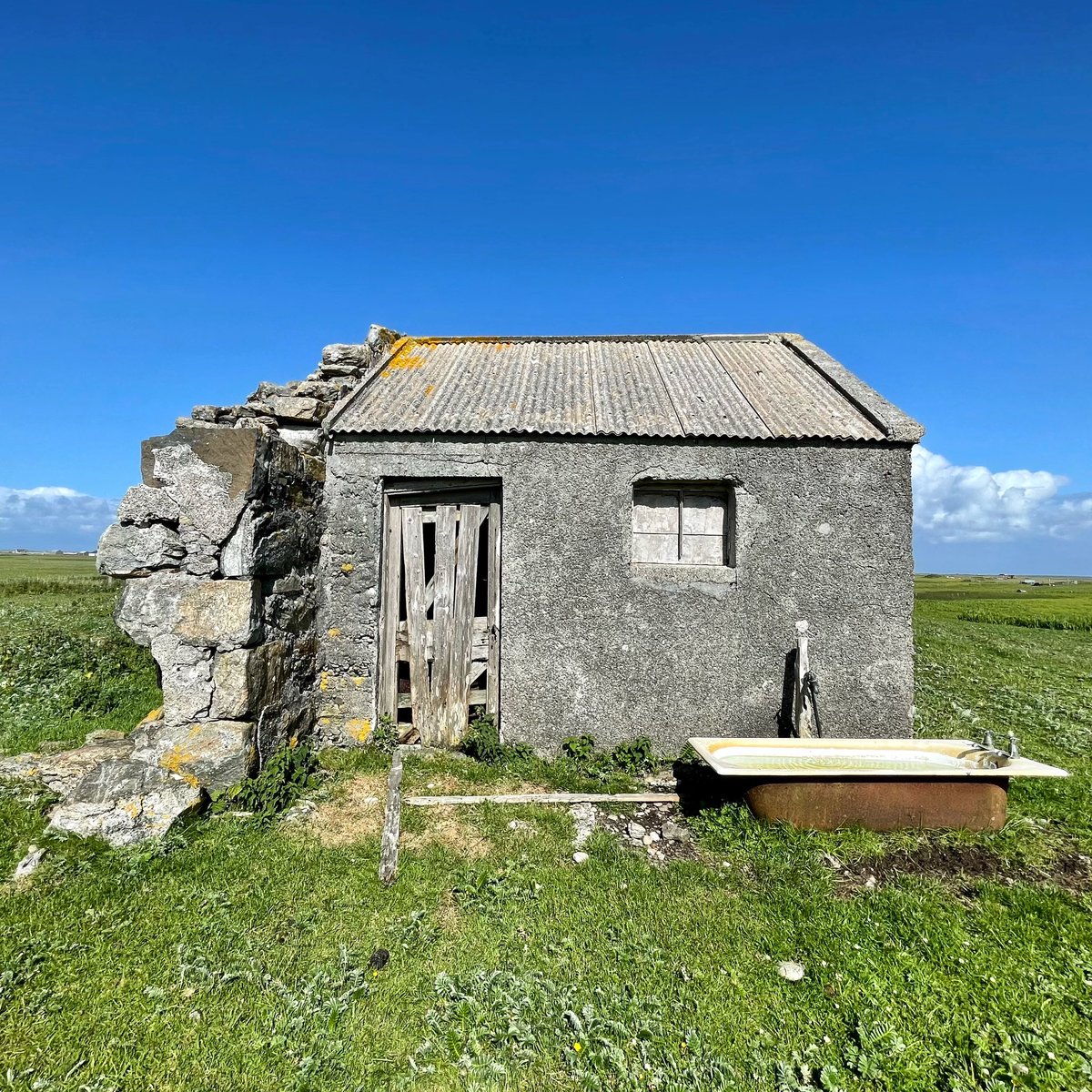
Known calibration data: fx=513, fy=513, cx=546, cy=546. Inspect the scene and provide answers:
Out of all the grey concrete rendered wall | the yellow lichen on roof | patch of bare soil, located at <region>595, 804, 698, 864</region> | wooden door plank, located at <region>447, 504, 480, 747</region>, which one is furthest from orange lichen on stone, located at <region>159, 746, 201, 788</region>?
the yellow lichen on roof

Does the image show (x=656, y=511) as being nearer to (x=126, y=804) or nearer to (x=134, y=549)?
(x=134, y=549)

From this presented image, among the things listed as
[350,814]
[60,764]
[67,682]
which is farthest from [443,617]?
[67,682]

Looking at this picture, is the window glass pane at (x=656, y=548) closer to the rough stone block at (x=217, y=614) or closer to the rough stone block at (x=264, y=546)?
the rough stone block at (x=264, y=546)

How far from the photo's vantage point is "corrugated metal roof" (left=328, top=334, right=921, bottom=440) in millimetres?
5707

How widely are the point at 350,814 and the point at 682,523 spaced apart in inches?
173

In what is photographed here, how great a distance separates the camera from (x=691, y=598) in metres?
5.65

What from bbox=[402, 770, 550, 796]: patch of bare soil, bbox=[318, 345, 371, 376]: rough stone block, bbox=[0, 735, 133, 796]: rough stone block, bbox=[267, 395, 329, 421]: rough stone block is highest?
bbox=[318, 345, 371, 376]: rough stone block

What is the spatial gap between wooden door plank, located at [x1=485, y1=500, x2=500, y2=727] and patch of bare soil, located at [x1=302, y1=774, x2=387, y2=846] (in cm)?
138

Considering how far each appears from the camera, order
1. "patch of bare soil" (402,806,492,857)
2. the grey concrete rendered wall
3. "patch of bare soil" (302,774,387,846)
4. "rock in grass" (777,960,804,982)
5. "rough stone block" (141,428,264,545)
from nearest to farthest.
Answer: "rock in grass" (777,960,804,982) < "patch of bare soil" (402,806,492,857) < "patch of bare soil" (302,774,387,846) < "rough stone block" (141,428,264,545) < the grey concrete rendered wall

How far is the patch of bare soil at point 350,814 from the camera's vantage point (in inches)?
166

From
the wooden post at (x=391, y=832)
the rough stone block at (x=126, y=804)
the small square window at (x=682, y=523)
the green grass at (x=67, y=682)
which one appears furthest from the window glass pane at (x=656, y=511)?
the green grass at (x=67, y=682)

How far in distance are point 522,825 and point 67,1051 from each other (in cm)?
287

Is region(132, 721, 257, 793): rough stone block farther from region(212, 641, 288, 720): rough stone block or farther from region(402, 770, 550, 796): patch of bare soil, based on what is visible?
region(402, 770, 550, 796): patch of bare soil

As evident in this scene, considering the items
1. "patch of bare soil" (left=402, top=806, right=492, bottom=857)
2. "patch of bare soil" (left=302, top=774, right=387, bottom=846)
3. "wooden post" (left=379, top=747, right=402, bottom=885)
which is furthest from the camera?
"patch of bare soil" (left=302, top=774, right=387, bottom=846)
